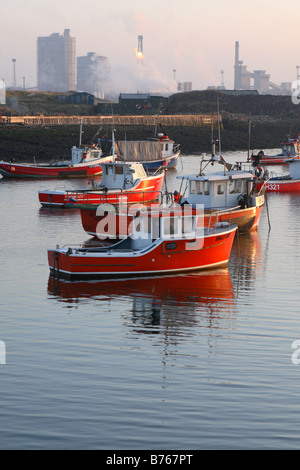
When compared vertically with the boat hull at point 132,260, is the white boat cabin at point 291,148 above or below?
above

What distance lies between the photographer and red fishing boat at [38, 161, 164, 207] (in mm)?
42812

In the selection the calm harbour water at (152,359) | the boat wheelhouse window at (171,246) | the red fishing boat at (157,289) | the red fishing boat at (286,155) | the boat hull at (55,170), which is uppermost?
the red fishing boat at (286,155)

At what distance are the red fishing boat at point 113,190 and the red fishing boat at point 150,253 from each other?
12.9 m

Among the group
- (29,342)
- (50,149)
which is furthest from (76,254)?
(50,149)

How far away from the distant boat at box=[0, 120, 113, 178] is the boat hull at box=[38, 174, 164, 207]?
1553 cm

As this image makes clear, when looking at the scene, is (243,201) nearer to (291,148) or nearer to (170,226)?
(170,226)

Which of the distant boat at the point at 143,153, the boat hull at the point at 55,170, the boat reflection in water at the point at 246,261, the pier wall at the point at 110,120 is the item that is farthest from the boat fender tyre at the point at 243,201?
the pier wall at the point at 110,120

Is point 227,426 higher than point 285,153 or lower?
lower

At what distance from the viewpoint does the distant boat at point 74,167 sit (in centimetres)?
6506

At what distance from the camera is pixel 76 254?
86.7 ft

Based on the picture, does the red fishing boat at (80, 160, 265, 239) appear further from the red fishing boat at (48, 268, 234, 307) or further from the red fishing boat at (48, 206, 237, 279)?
the red fishing boat at (48, 268, 234, 307)

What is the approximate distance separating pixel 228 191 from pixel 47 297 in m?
13.5

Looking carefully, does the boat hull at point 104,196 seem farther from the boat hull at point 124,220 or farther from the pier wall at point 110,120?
the pier wall at point 110,120

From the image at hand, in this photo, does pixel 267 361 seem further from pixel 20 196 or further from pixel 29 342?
pixel 20 196
